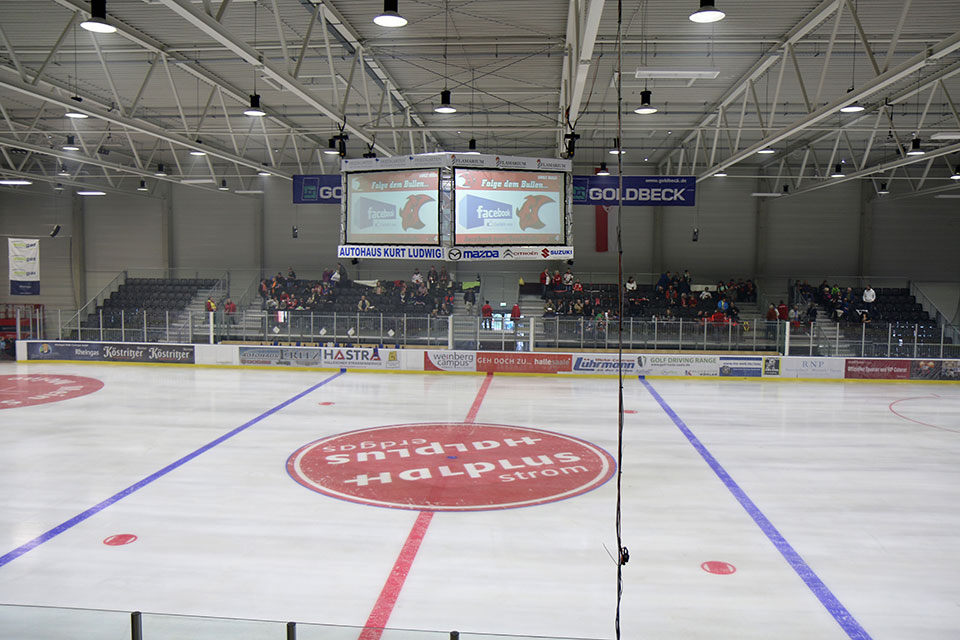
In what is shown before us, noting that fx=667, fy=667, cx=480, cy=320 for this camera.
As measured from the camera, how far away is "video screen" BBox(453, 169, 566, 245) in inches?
431

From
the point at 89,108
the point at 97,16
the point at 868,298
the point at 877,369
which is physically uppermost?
the point at 89,108

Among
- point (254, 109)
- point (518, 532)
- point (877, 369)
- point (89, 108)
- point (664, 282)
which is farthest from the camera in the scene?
point (664, 282)

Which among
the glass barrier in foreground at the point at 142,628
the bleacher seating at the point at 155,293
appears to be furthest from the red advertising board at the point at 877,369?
the bleacher seating at the point at 155,293

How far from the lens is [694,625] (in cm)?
632

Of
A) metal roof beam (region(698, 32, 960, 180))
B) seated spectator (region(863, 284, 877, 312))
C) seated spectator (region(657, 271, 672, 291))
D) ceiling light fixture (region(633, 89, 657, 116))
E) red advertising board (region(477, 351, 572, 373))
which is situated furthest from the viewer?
seated spectator (region(657, 271, 672, 291))

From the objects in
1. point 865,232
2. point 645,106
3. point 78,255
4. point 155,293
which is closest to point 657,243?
point 865,232

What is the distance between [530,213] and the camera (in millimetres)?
11133

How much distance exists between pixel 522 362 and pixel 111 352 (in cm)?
1478

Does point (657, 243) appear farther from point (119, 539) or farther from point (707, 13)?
point (119, 539)

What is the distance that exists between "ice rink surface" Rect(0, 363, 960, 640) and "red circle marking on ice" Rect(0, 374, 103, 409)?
6.42ft

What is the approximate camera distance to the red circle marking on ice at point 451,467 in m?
10.1

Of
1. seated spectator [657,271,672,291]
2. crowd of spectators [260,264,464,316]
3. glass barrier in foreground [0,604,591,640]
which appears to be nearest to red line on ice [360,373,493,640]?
glass barrier in foreground [0,604,591,640]

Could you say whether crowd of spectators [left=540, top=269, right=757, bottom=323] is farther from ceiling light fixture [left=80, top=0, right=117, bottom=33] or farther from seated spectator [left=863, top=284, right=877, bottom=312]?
ceiling light fixture [left=80, top=0, right=117, bottom=33]

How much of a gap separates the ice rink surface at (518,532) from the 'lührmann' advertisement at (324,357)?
6822 millimetres
